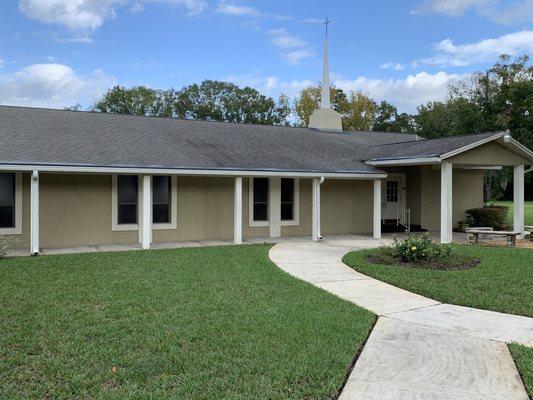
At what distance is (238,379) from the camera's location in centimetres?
417

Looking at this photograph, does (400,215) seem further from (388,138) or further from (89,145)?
(89,145)

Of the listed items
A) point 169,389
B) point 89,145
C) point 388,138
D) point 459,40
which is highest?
point 459,40

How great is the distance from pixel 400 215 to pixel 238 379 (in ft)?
52.6

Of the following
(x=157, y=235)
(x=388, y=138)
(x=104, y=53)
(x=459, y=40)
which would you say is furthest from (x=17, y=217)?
(x=459, y=40)

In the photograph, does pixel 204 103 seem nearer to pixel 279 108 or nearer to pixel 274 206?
pixel 279 108

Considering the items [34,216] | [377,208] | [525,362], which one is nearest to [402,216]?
[377,208]

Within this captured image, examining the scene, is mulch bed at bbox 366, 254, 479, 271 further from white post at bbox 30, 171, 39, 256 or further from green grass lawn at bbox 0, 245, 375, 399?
white post at bbox 30, 171, 39, 256

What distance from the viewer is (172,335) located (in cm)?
530

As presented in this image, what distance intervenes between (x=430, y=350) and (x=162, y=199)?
1064 centimetres

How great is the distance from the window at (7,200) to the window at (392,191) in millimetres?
12846

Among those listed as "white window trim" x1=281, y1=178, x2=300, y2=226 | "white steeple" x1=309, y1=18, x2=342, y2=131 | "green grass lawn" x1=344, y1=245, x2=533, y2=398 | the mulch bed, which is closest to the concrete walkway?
"green grass lawn" x1=344, y1=245, x2=533, y2=398

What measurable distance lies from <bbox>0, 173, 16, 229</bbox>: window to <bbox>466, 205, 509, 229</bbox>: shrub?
50.4ft

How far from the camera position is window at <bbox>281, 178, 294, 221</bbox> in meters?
16.2

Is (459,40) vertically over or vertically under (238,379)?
over
